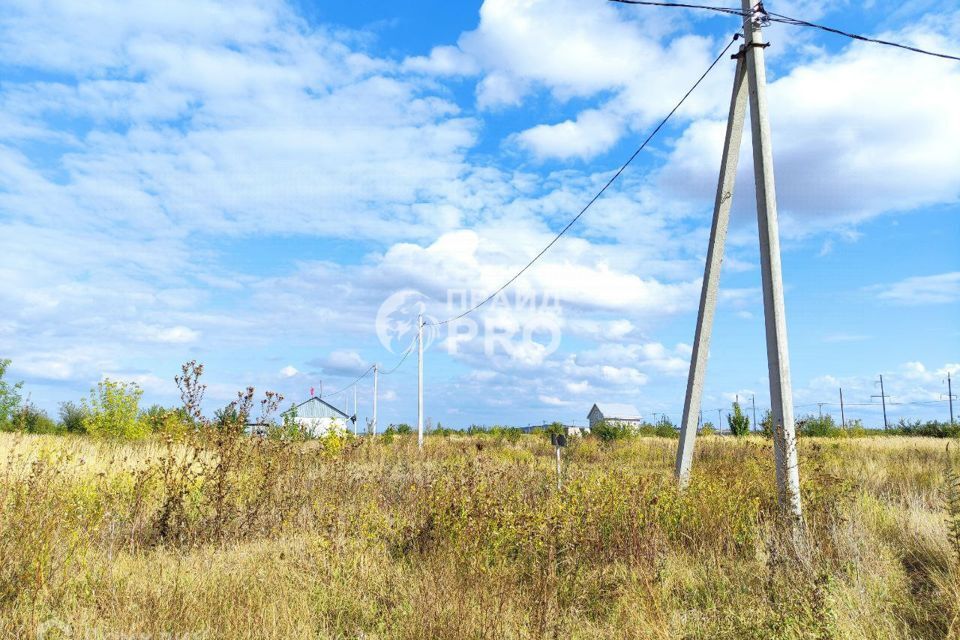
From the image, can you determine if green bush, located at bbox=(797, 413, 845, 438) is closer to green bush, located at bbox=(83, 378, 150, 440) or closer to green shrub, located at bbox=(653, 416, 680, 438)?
green shrub, located at bbox=(653, 416, 680, 438)

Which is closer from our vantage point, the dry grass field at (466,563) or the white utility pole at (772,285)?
the dry grass field at (466,563)

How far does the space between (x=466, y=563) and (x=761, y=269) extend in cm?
501

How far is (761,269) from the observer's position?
7.87 metres

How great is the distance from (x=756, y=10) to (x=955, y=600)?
23.9 ft

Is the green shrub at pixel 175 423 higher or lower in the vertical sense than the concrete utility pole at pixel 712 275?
lower

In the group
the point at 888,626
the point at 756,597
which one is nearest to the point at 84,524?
the point at 756,597

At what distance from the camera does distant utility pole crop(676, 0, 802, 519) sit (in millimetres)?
7303

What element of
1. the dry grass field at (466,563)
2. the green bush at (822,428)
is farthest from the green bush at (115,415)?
the green bush at (822,428)

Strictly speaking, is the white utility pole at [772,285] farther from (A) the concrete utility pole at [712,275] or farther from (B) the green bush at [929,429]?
(B) the green bush at [929,429]

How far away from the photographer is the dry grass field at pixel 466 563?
459 cm

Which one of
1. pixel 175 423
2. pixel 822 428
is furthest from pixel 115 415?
pixel 822 428

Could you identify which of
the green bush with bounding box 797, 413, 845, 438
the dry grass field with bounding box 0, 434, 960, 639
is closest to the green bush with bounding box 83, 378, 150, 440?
the dry grass field with bounding box 0, 434, 960, 639

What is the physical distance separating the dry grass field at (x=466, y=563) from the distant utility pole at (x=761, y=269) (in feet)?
2.29

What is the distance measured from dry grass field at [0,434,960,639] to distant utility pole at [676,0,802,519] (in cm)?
70
